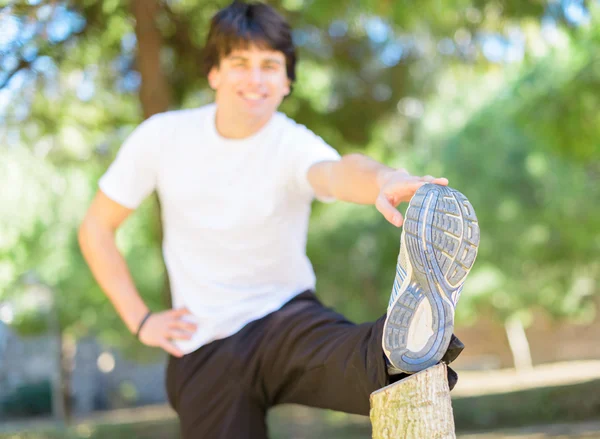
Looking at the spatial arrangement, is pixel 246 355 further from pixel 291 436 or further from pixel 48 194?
pixel 48 194

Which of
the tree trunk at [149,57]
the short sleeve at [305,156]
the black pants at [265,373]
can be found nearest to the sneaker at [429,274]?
the black pants at [265,373]

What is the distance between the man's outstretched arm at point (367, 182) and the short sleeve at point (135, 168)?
0.58 metres

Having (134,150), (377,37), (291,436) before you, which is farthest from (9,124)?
(291,436)

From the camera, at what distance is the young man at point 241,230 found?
2129mm

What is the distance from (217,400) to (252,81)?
0.97 meters

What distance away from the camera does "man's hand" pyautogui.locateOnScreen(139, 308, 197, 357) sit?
7.70 ft

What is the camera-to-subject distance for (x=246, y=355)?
2207mm

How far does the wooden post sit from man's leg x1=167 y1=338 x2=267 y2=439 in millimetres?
644

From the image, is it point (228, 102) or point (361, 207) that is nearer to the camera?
point (228, 102)

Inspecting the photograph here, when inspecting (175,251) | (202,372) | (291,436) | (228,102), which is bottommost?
(291,436)

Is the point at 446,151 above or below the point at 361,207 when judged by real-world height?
above

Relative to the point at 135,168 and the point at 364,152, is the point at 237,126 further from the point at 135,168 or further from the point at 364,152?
the point at 364,152

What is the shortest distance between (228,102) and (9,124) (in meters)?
3.96

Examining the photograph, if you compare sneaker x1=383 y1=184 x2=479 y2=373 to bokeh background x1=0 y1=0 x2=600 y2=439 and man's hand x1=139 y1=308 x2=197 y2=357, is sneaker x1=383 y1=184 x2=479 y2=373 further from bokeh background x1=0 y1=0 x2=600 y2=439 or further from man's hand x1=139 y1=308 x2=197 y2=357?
bokeh background x1=0 y1=0 x2=600 y2=439
